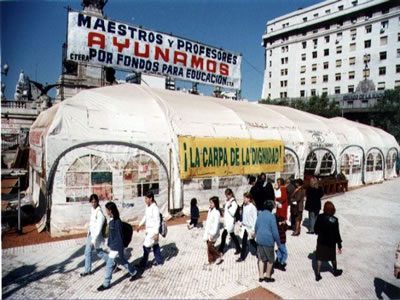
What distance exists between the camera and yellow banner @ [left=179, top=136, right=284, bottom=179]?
37.2 ft

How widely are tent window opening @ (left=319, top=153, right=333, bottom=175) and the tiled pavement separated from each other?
27.0ft

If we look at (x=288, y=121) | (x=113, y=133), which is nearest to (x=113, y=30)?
(x=113, y=133)

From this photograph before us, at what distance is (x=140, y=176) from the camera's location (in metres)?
10.4

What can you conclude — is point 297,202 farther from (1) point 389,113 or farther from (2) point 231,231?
(1) point 389,113

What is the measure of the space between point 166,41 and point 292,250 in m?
12.9

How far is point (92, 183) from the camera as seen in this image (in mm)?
9438

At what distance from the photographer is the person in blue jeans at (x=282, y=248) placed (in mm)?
6520

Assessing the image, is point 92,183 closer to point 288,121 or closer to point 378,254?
point 378,254

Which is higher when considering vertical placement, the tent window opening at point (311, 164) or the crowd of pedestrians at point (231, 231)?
the tent window opening at point (311, 164)

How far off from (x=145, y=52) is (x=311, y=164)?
39.3 ft

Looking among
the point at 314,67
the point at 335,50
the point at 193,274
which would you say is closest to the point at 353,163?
the point at 193,274

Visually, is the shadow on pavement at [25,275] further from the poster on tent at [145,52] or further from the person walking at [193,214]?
the poster on tent at [145,52]

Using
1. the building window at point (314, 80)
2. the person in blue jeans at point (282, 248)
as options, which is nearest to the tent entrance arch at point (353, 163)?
the person in blue jeans at point (282, 248)

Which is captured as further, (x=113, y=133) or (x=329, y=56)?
(x=329, y=56)
